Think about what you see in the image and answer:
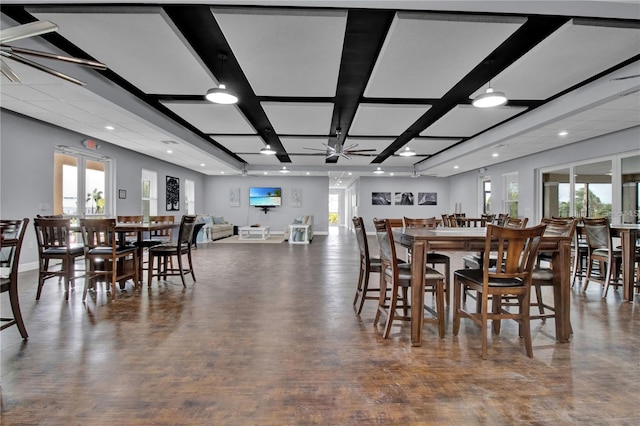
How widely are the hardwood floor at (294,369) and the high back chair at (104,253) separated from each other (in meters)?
0.35

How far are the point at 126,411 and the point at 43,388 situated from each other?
0.64 metres

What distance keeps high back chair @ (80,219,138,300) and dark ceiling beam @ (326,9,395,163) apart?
3.28 m

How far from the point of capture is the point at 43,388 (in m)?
1.86

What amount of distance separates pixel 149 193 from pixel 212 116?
4770 millimetres

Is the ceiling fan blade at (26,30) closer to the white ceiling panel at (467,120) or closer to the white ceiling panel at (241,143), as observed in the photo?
the white ceiling panel at (467,120)

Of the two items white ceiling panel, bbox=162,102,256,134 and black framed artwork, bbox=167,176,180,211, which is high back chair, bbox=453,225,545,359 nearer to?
white ceiling panel, bbox=162,102,256,134

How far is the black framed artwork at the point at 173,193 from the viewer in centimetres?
1032

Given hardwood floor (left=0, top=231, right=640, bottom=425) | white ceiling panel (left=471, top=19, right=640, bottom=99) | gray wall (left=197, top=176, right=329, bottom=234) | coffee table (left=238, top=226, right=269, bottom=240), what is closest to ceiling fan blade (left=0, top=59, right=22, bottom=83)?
hardwood floor (left=0, top=231, right=640, bottom=425)

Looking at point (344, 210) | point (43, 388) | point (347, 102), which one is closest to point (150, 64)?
point (347, 102)

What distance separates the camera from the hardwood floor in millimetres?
1657

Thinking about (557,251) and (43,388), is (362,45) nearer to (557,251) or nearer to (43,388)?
(557,251)

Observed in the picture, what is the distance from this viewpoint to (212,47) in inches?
139

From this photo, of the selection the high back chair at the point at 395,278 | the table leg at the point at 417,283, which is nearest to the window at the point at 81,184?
the high back chair at the point at 395,278

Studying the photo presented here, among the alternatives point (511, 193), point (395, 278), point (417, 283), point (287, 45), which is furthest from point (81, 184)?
point (511, 193)
